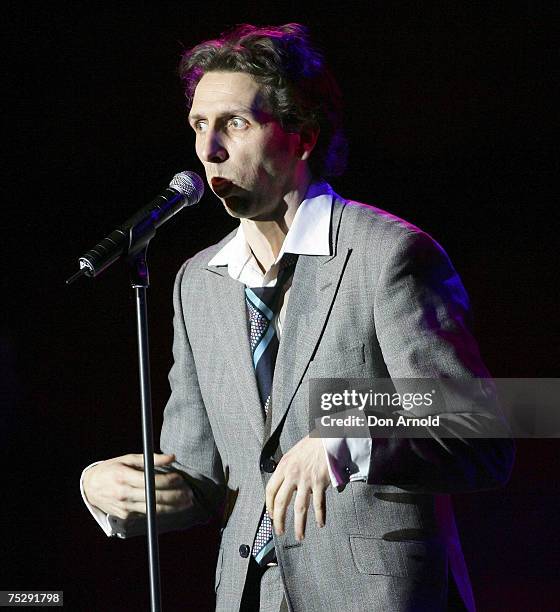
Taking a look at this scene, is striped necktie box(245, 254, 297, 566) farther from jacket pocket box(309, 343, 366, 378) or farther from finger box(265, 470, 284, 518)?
finger box(265, 470, 284, 518)

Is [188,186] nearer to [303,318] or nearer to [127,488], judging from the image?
[303,318]

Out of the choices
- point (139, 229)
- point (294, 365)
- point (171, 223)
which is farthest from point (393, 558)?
point (171, 223)

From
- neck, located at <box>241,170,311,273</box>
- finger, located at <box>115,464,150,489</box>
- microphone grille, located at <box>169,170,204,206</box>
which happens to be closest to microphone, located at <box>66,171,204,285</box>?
microphone grille, located at <box>169,170,204,206</box>

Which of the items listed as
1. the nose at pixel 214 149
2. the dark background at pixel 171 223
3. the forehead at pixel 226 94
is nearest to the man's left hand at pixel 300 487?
the nose at pixel 214 149

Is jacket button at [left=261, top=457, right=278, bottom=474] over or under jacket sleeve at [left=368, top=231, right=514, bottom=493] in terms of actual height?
under

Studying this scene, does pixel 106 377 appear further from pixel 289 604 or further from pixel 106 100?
pixel 289 604

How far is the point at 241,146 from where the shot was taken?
210 cm

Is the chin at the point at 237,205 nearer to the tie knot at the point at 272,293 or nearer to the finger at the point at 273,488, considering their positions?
the tie knot at the point at 272,293

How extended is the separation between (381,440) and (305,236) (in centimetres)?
56

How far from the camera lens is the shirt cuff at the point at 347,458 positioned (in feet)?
5.35

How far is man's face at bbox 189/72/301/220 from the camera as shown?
209cm

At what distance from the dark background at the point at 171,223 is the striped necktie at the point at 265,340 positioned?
0.75m

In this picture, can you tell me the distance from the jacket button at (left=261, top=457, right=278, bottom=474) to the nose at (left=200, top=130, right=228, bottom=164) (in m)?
0.67

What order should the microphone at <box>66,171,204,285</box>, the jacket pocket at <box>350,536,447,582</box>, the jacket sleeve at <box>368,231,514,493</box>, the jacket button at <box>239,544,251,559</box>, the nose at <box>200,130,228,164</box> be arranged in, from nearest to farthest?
the microphone at <box>66,171,204,285</box> → the jacket sleeve at <box>368,231,514,493</box> → the jacket pocket at <box>350,536,447,582</box> → the jacket button at <box>239,544,251,559</box> → the nose at <box>200,130,228,164</box>
